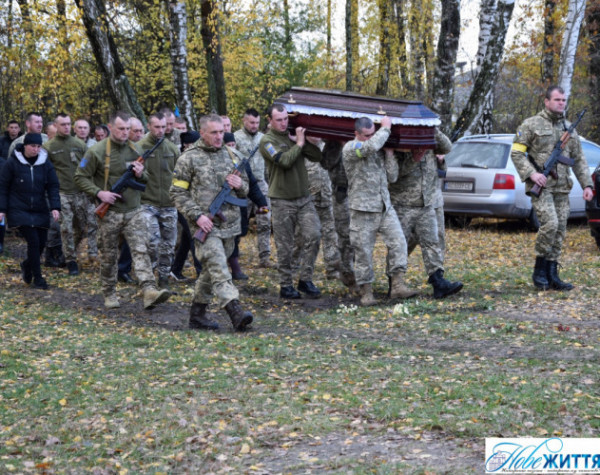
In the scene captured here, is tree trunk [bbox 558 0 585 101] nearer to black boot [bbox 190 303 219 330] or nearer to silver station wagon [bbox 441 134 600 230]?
silver station wagon [bbox 441 134 600 230]

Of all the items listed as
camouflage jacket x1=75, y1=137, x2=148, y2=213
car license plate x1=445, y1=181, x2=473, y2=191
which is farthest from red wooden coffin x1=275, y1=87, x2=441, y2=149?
car license plate x1=445, y1=181, x2=473, y2=191

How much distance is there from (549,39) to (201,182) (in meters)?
16.2

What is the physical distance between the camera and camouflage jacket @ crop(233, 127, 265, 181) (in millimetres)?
12711

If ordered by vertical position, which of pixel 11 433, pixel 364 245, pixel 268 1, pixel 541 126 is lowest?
pixel 11 433

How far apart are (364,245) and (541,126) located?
250cm

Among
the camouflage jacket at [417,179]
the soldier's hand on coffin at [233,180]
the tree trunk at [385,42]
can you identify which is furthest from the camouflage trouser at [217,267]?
the tree trunk at [385,42]

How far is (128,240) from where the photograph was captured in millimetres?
10320

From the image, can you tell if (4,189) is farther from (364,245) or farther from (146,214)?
(364,245)

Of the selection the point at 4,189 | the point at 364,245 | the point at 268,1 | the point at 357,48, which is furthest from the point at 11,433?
the point at 357,48

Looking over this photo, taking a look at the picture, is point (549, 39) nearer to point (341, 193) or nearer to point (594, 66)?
point (594, 66)

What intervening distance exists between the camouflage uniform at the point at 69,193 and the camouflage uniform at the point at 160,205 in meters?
2.09

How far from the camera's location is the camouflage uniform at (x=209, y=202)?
8656mm

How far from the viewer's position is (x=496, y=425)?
17.7 feet

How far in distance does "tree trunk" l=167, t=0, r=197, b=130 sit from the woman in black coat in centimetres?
542
